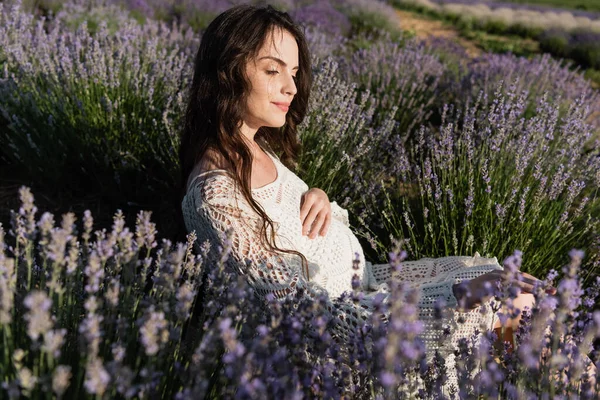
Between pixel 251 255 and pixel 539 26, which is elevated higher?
pixel 251 255

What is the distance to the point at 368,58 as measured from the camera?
5.36 m

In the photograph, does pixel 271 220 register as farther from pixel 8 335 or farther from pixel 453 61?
pixel 453 61

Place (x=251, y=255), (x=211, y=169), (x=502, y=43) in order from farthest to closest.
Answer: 1. (x=502, y=43)
2. (x=211, y=169)
3. (x=251, y=255)

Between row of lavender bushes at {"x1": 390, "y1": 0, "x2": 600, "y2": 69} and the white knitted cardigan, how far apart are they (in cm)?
974

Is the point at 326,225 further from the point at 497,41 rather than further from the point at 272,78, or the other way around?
the point at 497,41

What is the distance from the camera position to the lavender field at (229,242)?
1.10 metres

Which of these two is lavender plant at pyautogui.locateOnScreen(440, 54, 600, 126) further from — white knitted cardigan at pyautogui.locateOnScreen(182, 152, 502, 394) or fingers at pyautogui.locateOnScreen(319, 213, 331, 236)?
white knitted cardigan at pyautogui.locateOnScreen(182, 152, 502, 394)

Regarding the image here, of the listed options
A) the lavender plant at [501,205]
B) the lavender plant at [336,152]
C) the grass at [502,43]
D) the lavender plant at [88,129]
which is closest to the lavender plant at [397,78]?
the lavender plant at [336,152]

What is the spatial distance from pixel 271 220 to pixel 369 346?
571 mm

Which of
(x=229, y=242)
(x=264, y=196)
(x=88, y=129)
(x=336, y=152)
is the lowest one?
(x=88, y=129)

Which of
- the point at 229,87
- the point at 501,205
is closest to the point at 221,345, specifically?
the point at 229,87

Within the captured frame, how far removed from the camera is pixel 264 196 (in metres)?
1.93

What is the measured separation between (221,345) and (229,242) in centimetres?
25

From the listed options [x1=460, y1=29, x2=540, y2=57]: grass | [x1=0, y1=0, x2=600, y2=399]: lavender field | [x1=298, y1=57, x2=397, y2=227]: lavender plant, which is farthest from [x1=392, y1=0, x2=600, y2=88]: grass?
[x1=298, y1=57, x2=397, y2=227]: lavender plant
